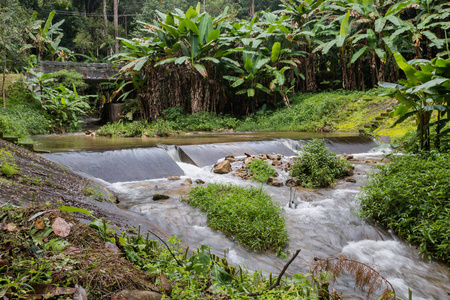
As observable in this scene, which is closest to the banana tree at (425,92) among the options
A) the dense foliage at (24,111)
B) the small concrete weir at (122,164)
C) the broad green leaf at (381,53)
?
the small concrete weir at (122,164)

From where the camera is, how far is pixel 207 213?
5094 millimetres

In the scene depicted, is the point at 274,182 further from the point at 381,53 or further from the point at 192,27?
the point at 381,53

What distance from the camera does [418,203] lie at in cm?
464

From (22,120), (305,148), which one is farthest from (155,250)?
(22,120)

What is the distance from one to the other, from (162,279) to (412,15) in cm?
2152

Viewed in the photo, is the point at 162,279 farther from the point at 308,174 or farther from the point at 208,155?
the point at 208,155

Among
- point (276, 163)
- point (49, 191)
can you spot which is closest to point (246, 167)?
point (276, 163)

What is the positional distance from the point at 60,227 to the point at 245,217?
285cm

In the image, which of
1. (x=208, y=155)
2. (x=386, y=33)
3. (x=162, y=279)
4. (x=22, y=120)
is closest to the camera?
(x=162, y=279)

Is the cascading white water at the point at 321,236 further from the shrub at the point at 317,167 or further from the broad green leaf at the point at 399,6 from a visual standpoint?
the broad green leaf at the point at 399,6

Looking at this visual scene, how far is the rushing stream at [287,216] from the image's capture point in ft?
12.5

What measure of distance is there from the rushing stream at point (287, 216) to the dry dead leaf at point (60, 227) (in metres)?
2.11

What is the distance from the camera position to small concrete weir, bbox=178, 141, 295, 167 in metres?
9.09

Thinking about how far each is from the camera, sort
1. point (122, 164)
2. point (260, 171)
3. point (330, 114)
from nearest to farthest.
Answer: point (260, 171) < point (122, 164) < point (330, 114)
